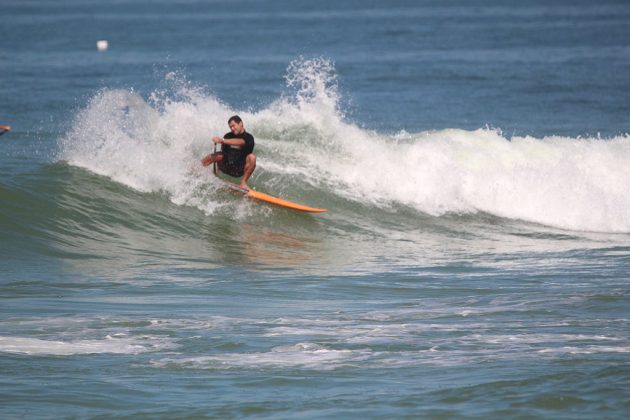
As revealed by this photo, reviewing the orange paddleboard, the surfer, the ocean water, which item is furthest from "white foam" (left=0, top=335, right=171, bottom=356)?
the orange paddleboard

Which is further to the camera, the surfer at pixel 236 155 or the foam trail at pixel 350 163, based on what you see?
the foam trail at pixel 350 163

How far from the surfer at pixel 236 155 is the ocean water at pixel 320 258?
617 mm

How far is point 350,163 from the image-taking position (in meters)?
18.6

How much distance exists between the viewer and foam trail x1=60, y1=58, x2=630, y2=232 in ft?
54.6

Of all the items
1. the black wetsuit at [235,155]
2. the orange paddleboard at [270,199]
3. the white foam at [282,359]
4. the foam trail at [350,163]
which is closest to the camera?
the white foam at [282,359]

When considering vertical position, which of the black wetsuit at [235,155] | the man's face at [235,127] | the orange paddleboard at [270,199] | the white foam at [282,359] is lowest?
the white foam at [282,359]

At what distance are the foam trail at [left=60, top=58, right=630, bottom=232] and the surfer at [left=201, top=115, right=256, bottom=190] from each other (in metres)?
0.59

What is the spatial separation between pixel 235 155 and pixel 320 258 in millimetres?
2265

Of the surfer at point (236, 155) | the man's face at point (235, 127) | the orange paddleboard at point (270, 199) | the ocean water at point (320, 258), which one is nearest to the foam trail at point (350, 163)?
the ocean water at point (320, 258)

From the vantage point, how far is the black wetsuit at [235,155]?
14.9 metres

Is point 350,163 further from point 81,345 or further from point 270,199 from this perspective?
point 81,345

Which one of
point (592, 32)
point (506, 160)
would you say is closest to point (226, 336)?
point (506, 160)

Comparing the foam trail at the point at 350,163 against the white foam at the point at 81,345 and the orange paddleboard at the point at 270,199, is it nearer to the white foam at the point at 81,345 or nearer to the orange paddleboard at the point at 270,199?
the orange paddleboard at the point at 270,199

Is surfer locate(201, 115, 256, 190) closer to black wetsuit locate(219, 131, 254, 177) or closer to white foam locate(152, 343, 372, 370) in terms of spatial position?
black wetsuit locate(219, 131, 254, 177)
